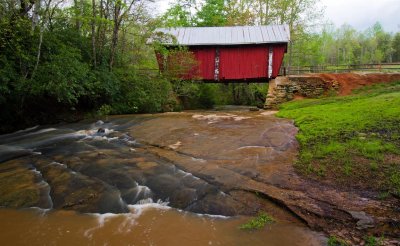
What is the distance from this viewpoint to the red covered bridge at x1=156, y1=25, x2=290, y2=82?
76.3ft

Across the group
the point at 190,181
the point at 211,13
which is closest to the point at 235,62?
the point at 211,13

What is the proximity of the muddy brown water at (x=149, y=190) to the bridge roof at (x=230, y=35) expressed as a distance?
13.7 meters

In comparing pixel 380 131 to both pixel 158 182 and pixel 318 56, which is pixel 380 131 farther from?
pixel 318 56

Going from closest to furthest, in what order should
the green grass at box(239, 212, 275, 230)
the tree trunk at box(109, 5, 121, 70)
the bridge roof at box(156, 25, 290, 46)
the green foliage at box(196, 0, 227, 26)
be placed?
1. the green grass at box(239, 212, 275, 230)
2. the tree trunk at box(109, 5, 121, 70)
3. the bridge roof at box(156, 25, 290, 46)
4. the green foliage at box(196, 0, 227, 26)

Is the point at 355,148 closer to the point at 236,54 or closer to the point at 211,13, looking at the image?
the point at 236,54

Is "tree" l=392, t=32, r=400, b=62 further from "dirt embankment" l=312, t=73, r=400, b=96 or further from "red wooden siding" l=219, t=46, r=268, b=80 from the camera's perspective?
"red wooden siding" l=219, t=46, r=268, b=80

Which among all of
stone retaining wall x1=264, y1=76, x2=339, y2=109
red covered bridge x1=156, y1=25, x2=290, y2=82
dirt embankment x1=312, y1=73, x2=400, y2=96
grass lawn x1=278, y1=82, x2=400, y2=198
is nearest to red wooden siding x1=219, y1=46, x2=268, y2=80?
red covered bridge x1=156, y1=25, x2=290, y2=82

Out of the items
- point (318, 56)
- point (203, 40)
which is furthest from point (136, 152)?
point (318, 56)

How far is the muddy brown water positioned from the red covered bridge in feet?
44.7

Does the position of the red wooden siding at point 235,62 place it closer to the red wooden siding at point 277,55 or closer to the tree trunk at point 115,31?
the red wooden siding at point 277,55

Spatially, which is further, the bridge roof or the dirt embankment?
the bridge roof

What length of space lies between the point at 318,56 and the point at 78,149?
4675 centimetres

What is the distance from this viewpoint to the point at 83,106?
698 inches

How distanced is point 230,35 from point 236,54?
5.39ft
